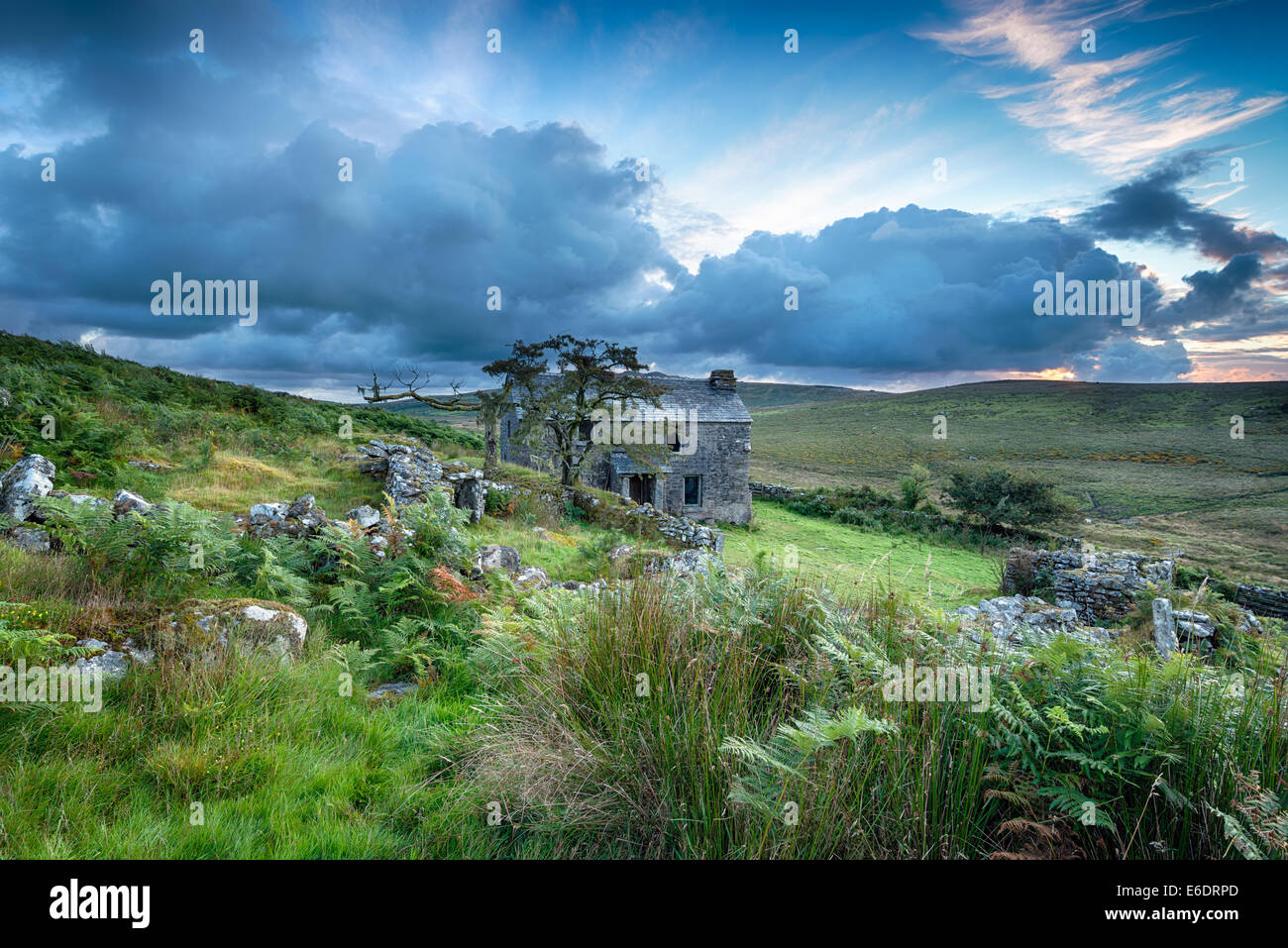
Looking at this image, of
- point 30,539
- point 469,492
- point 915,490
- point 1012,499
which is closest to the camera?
point 30,539

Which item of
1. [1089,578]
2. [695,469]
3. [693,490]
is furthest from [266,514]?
[693,490]

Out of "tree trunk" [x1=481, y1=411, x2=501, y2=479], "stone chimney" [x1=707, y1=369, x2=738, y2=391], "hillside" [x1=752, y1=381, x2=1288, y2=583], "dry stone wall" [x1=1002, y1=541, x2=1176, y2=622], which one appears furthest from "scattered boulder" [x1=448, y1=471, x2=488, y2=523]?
"hillside" [x1=752, y1=381, x2=1288, y2=583]

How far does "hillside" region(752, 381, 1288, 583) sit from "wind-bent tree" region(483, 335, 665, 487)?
2346 centimetres

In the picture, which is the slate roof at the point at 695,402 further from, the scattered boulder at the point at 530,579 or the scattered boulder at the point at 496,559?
the scattered boulder at the point at 530,579

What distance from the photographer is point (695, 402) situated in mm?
29141

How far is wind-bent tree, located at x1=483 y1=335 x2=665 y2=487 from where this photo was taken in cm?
1869

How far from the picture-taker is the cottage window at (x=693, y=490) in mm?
28266

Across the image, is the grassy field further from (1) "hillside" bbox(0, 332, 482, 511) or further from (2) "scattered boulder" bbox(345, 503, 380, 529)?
(1) "hillside" bbox(0, 332, 482, 511)

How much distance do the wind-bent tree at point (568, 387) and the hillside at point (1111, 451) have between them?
2346 cm

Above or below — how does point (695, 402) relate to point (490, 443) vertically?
above

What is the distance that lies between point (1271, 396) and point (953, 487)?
87842mm

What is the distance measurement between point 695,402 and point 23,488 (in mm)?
25572

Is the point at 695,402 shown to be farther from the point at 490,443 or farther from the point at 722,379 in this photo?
the point at 490,443
